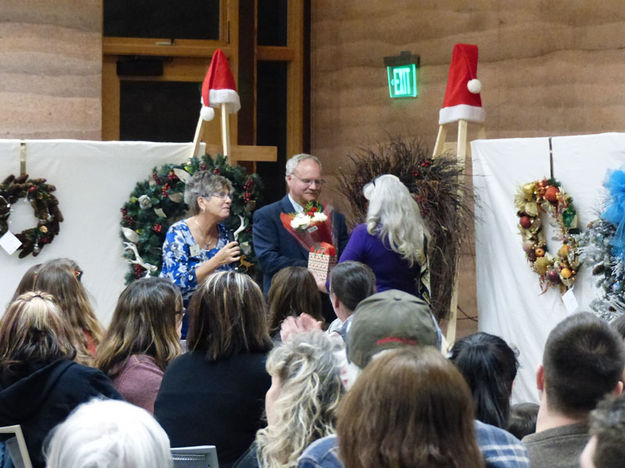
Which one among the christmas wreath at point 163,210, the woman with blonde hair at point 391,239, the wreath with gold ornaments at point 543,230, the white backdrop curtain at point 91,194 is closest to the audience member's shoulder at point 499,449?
the woman with blonde hair at point 391,239

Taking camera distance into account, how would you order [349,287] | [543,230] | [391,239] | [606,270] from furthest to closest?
[543,230], [391,239], [606,270], [349,287]

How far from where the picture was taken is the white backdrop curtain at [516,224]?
4.56 m

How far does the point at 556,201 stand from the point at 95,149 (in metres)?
2.59

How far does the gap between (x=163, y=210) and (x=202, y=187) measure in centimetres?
50

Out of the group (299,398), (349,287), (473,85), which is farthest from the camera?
(473,85)

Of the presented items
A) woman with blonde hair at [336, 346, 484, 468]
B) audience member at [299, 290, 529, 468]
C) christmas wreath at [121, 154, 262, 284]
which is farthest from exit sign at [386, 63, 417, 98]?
woman with blonde hair at [336, 346, 484, 468]

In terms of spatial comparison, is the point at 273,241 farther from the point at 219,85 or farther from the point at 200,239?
the point at 219,85

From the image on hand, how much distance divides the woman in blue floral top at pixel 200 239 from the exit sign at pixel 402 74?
2.05 meters

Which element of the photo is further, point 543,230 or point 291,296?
point 543,230

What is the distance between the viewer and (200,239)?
16.8 ft

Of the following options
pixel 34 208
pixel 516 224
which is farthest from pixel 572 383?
pixel 34 208

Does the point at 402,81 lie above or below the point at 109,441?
above

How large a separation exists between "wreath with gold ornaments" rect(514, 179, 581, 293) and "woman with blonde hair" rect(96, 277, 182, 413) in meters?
2.15

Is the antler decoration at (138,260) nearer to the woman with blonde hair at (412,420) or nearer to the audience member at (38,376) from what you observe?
the audience member at (38,376)
